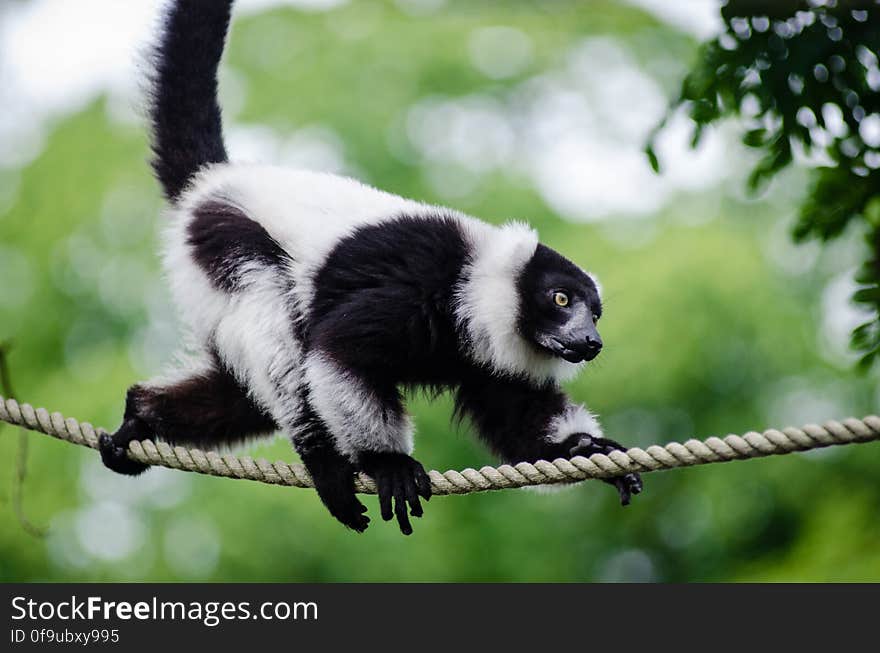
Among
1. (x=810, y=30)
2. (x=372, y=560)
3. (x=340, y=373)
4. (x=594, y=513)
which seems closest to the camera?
(x=810, y=30)

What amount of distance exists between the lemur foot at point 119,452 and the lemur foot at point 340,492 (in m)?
0.92

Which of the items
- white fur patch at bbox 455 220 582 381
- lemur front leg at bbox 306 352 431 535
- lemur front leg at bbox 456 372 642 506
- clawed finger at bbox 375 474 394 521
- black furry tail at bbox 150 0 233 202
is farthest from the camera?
black furry tail at bbox 150 0 233 202

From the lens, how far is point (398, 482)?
3.83 metres

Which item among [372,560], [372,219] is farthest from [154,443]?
[372,560]

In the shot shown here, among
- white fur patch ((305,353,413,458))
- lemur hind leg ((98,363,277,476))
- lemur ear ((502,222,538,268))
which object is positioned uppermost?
lemur ear ((502,222,538,268))

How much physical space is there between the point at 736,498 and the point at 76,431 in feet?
28.6

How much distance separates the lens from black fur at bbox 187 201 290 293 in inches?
171

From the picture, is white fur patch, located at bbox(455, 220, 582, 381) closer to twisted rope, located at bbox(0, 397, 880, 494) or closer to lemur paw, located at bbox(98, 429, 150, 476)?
twisted rope, located at bbox(0, 397, 880, 494)

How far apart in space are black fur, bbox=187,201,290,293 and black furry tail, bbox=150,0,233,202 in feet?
1.29

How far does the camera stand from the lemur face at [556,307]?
13.8ft

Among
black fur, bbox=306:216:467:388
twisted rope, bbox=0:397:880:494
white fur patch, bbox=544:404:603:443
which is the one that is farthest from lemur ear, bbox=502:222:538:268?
twisted rope, bbox=0:397:880:494

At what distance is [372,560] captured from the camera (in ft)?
34.4

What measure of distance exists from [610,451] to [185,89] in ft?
8.29

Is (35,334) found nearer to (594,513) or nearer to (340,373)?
(594,513)
